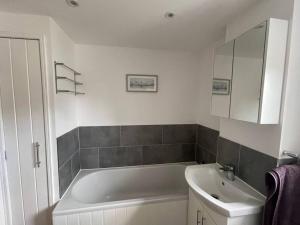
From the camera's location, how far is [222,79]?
1567 mm

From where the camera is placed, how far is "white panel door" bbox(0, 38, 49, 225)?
4.73 ft

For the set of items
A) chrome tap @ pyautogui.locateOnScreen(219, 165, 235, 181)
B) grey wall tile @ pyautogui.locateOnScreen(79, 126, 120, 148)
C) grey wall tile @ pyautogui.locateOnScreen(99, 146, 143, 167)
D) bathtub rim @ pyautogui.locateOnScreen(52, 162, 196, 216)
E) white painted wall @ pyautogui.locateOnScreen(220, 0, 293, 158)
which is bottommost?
bathtub rim @ pyautogui.locateOnScreen(52, 162, 196, 216)

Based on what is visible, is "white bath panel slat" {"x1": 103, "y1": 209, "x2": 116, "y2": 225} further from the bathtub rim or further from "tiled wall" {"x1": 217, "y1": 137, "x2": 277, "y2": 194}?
"tiled wall" {"x1": 217, "y1": 137, "x2": 277, "y2": 194}

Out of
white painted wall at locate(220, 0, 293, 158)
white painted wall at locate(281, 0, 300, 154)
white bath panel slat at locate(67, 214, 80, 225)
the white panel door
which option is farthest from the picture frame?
white bath panel slat at locate(67, 214, 80, 225)

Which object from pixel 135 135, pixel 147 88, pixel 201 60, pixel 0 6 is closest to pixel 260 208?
pixel 135 135

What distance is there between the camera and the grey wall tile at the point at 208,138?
6.78ft

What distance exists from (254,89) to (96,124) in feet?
6.41

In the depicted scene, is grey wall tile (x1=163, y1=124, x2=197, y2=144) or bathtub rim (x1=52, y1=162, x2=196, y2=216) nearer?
bathtub rim (x1=52, y1=162, x2=196, y2=216)

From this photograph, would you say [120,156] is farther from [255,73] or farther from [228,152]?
[255,73]

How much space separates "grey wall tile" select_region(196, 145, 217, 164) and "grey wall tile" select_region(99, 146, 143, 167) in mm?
903

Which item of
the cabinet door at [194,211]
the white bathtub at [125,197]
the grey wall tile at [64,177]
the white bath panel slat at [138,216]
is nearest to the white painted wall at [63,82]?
the grey wall tile at [64,177]

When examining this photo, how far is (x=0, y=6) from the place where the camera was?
1290 millimetres

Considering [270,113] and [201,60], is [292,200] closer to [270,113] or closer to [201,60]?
[270,113]

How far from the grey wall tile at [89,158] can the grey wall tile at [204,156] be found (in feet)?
5.10
